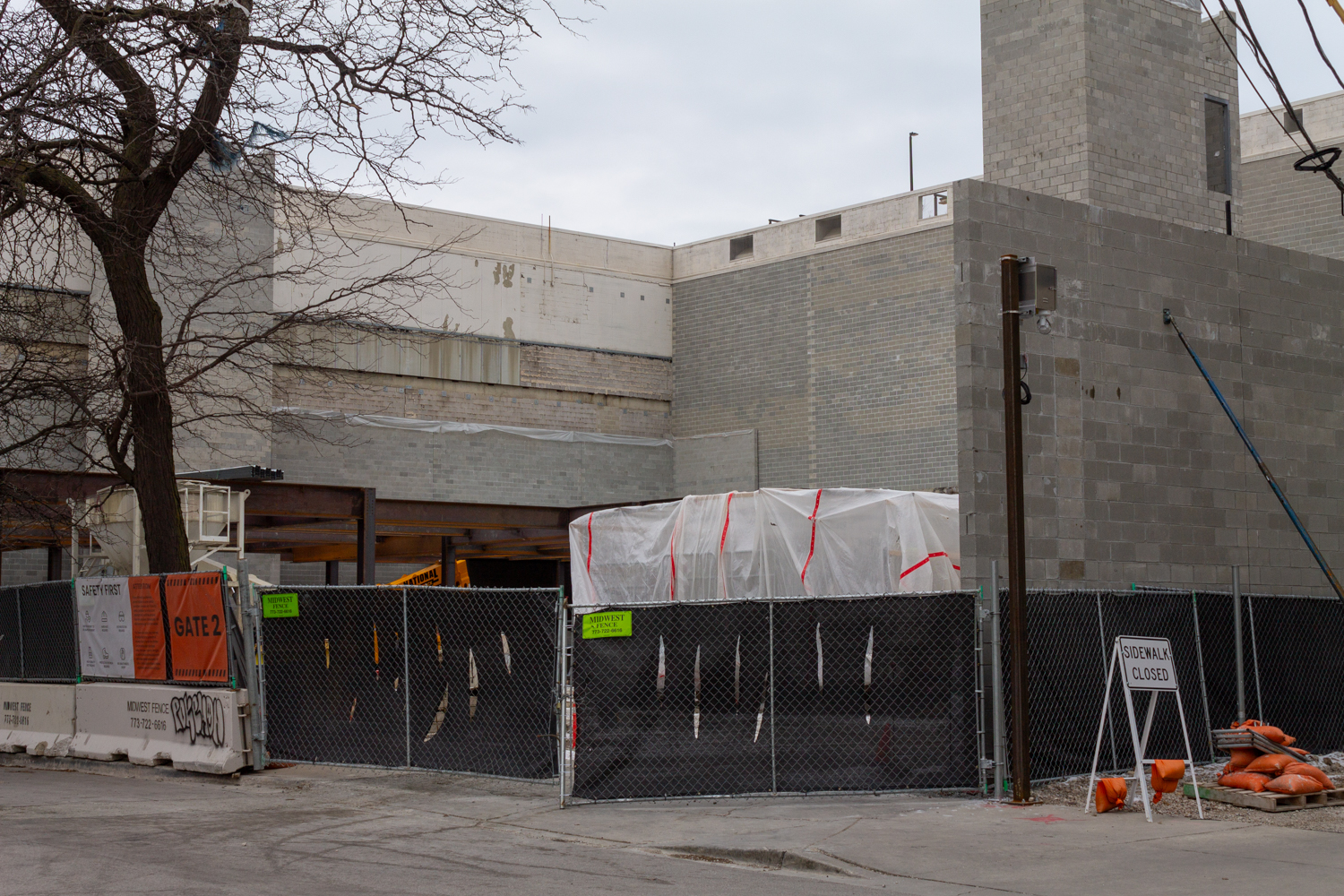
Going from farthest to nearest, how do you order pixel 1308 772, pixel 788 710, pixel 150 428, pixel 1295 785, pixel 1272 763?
pixel 150 428
pixel 788 710
pixel 1272 763
pixel 1308 772
pixel 1295 785

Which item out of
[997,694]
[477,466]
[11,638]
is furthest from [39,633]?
[477,466]

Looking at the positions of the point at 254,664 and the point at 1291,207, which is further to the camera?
the point at 1291,207

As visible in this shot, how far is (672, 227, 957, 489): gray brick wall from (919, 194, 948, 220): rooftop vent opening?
641 mm

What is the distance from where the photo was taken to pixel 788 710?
11633 mm

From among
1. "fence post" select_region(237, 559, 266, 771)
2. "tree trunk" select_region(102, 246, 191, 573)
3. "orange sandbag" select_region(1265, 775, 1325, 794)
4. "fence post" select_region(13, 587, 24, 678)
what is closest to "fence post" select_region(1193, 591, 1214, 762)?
"orange sandbag" select_region(1265, 775, 1325, 794)

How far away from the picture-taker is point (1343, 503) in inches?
613

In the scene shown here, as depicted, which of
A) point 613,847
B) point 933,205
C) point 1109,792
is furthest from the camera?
point 933,205

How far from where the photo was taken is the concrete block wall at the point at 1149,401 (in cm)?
1259

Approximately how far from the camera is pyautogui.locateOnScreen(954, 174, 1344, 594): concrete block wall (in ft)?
41.3

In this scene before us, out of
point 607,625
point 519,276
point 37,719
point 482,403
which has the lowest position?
point 37,719

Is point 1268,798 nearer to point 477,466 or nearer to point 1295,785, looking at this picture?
point 1295,785

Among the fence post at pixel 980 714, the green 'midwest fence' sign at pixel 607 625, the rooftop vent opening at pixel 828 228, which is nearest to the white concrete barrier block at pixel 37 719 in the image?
the green 'midwest fence' sign at pixel 607 625

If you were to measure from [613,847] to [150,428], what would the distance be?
28.1ft

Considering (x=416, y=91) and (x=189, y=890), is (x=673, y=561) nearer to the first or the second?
(x=416, y=91)
